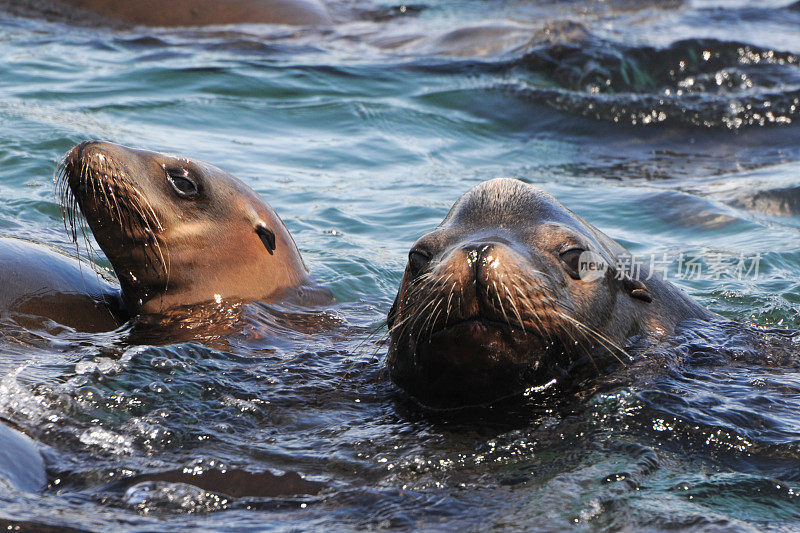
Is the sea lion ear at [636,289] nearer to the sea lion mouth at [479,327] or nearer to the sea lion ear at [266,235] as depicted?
the sea lion mouth at [479,327]

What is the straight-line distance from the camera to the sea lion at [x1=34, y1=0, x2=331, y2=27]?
45.0 ft

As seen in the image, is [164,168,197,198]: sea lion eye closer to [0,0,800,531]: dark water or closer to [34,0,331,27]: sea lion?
[0,0,800,531]: dark water

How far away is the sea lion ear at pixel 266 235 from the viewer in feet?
20.4

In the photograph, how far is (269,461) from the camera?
396cm

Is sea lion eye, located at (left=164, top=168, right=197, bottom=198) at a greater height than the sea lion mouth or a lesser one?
greater

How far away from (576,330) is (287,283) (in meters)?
2.38

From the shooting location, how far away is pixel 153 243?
5.78 meters

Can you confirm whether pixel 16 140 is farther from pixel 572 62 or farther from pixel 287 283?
pixel 572 62

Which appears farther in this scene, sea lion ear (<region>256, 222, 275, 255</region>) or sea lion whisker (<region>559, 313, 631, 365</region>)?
sea lion ear (<region>256, 222, 275, 255</region>)

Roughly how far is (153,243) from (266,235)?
681 millimetres

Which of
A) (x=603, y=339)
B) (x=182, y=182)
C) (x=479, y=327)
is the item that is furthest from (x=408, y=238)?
(x=479, y=327)

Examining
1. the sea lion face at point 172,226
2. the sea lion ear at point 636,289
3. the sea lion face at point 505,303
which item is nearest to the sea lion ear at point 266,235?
the sea lion face at point 172,226

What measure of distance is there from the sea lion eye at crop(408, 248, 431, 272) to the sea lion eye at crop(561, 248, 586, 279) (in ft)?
1.77

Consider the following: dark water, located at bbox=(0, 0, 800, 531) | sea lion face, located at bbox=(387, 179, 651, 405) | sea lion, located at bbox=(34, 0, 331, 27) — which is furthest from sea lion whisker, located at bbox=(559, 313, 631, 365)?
sea lion, located at bbox=(34, 0, 331, 27)
